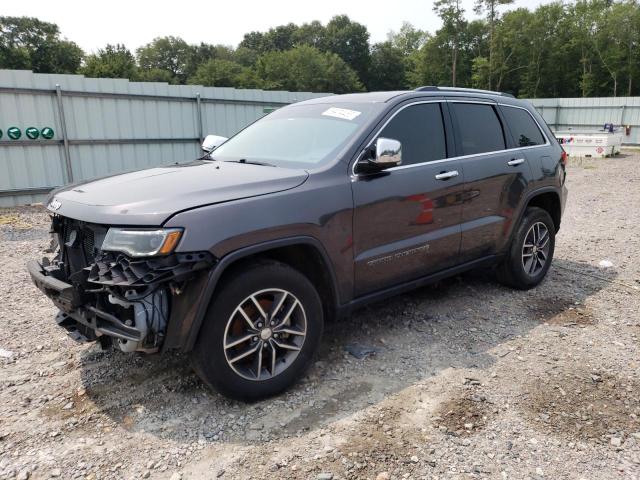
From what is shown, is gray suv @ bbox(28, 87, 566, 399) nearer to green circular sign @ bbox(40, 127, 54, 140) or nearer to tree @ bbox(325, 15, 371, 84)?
green circular sign @ bbox(40, 127, 54, 140)

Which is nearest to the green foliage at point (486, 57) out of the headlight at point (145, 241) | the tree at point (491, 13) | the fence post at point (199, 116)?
the tree at point (491, 13)

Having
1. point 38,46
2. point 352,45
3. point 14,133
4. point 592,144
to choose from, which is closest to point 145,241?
point 14,133

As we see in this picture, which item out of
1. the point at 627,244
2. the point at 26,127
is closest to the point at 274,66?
the point at 26,127

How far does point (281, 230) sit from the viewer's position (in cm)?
304

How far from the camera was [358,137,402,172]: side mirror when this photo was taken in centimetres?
333

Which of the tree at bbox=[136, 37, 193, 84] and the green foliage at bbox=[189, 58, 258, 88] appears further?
the tree at bbox=[136, 37, 193, 84]

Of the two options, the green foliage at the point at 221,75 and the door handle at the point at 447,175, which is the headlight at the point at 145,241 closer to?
the door handle at the point at 447,175

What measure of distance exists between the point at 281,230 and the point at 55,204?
4.91 ft

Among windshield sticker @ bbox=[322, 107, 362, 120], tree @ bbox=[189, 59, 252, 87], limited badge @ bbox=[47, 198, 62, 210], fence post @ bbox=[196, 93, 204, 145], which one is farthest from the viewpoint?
tree @ bbox=[189, 59, 252, 87]

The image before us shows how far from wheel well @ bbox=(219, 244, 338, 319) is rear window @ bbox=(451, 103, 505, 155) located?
6.02ft

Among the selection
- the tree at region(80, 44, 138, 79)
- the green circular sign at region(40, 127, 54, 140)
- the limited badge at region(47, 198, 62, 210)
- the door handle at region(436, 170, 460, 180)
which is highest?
the tree at region(80, 44, 138, 79)

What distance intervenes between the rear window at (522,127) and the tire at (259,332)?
9.73ft

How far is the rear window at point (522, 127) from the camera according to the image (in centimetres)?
500

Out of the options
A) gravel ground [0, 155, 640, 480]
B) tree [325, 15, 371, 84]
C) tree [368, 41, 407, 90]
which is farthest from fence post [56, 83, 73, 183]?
tree [325, 15, 371, 84]
